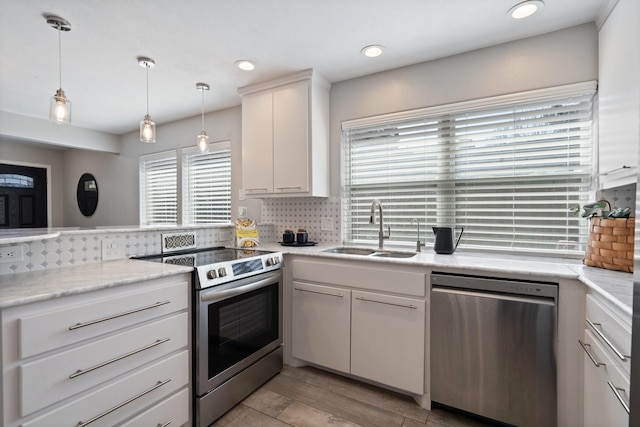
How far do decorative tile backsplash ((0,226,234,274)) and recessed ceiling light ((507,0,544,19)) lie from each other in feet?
8.91

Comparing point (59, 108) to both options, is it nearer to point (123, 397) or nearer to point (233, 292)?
point (233, 292)

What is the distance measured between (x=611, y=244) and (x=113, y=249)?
285 centimetres

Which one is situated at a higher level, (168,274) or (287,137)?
(287,137)

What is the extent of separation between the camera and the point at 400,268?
6.34ft

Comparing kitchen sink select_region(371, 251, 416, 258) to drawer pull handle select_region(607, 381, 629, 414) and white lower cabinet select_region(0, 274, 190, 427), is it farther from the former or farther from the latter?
white lower cabinet select_region(0, 274, 190, 427)

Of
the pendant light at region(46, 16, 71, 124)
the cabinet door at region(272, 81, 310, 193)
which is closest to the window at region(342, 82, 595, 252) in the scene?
the cabinet door at region(272, 81, 310, 193)

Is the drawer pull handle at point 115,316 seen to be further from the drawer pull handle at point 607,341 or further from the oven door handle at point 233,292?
the drawer pull handle at point 607,341

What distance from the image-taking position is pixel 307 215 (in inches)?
117

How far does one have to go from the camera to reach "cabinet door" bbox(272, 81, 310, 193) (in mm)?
2600

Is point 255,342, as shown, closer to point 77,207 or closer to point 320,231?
point 320,231

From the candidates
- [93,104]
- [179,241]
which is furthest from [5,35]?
[179,241]

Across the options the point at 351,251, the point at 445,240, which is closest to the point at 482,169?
the point at 445,240

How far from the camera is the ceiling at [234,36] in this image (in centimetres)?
176

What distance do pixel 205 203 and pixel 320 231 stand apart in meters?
1.68
